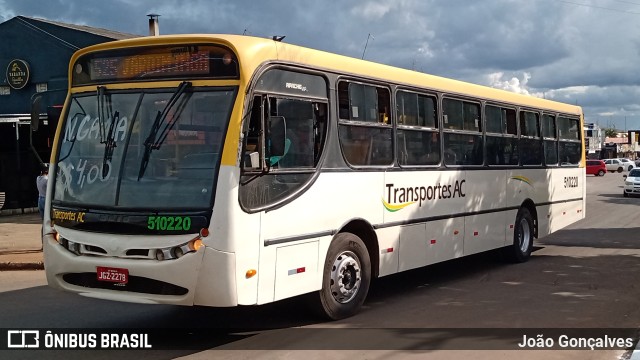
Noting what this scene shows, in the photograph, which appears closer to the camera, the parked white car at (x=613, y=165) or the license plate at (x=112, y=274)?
the license plate at (x=112, y=274)

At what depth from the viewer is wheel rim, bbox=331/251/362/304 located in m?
7.88

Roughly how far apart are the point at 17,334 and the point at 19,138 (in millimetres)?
16258

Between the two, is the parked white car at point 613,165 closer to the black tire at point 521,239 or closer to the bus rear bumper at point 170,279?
the black tire at point 521,239

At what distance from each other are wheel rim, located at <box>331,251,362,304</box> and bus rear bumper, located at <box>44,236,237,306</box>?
5.88 ft

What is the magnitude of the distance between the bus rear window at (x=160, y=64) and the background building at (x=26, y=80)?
1463cm

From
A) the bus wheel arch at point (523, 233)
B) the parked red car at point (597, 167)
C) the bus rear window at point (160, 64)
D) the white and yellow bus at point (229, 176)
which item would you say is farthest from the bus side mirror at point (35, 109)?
the parked red car at point (597, 167)

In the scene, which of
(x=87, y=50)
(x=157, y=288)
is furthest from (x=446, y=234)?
(x=87, y=50)

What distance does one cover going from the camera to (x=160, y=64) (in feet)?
22.9

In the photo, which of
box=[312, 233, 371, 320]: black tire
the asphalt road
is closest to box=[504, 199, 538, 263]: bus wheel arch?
the asphalt road

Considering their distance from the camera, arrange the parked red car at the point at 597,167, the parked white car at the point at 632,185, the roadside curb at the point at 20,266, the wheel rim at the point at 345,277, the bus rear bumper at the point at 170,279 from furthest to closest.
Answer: the parked red car at the point at 597,167 → the parked white car at the point at 632,185 → the roadside curb at the point at 20,266 → the wheel rim at the point at 345,277 → the bus rear bumper at the point at 170,279

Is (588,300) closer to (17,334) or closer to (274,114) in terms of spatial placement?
(274,114)

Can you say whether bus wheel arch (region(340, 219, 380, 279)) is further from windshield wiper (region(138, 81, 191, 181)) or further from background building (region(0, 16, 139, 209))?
background building (region(0, 16, 139, 209))

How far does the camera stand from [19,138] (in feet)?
72.6

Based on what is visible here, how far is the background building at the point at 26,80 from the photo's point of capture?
71.9ft
